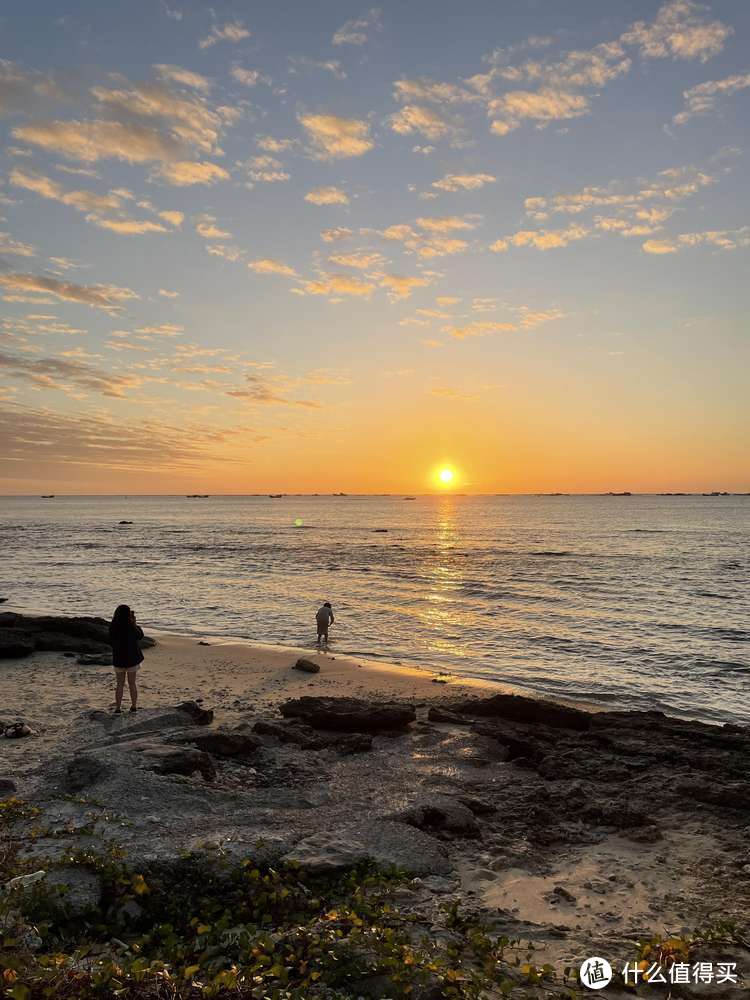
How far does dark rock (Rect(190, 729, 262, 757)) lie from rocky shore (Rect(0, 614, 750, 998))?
0.04 metres

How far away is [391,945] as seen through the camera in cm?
554

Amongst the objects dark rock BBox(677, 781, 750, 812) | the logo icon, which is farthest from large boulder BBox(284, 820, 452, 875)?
dark rock BBox(677, 781, 750, 812)

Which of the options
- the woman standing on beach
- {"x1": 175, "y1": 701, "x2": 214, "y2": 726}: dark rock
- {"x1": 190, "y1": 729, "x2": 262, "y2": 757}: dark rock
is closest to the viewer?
{"x1": 190, "y1": 729, "x2": 262, "y2": 757}: dark rock

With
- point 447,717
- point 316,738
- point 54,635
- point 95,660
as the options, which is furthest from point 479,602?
point 316,738

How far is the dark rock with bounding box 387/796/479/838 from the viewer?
8.72 metres

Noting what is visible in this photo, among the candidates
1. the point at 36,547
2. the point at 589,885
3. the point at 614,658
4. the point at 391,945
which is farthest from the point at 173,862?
the point at 36,547

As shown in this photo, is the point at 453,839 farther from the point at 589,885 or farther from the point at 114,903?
the point at 114,903

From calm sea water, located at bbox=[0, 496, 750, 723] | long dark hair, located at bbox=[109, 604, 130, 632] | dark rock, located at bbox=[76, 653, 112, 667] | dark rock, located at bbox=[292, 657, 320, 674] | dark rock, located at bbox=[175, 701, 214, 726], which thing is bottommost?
calm sea water, located at bbox=[0, 496, 750, 723]

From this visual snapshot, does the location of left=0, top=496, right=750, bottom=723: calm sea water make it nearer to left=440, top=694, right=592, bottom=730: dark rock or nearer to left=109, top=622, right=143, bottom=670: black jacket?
left=440, top=694, right=592, bottom=730: dark rock

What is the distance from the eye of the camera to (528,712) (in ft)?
47.0

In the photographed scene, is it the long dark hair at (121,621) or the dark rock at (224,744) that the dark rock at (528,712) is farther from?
the long dark hair at (121,621)

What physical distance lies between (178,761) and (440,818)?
14.4 ft

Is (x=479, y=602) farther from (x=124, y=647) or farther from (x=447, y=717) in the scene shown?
(x=124, y=647)

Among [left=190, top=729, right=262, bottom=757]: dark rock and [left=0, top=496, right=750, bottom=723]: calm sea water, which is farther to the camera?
[left=0, top=496, right=750, bottom=723]: calm sea water
